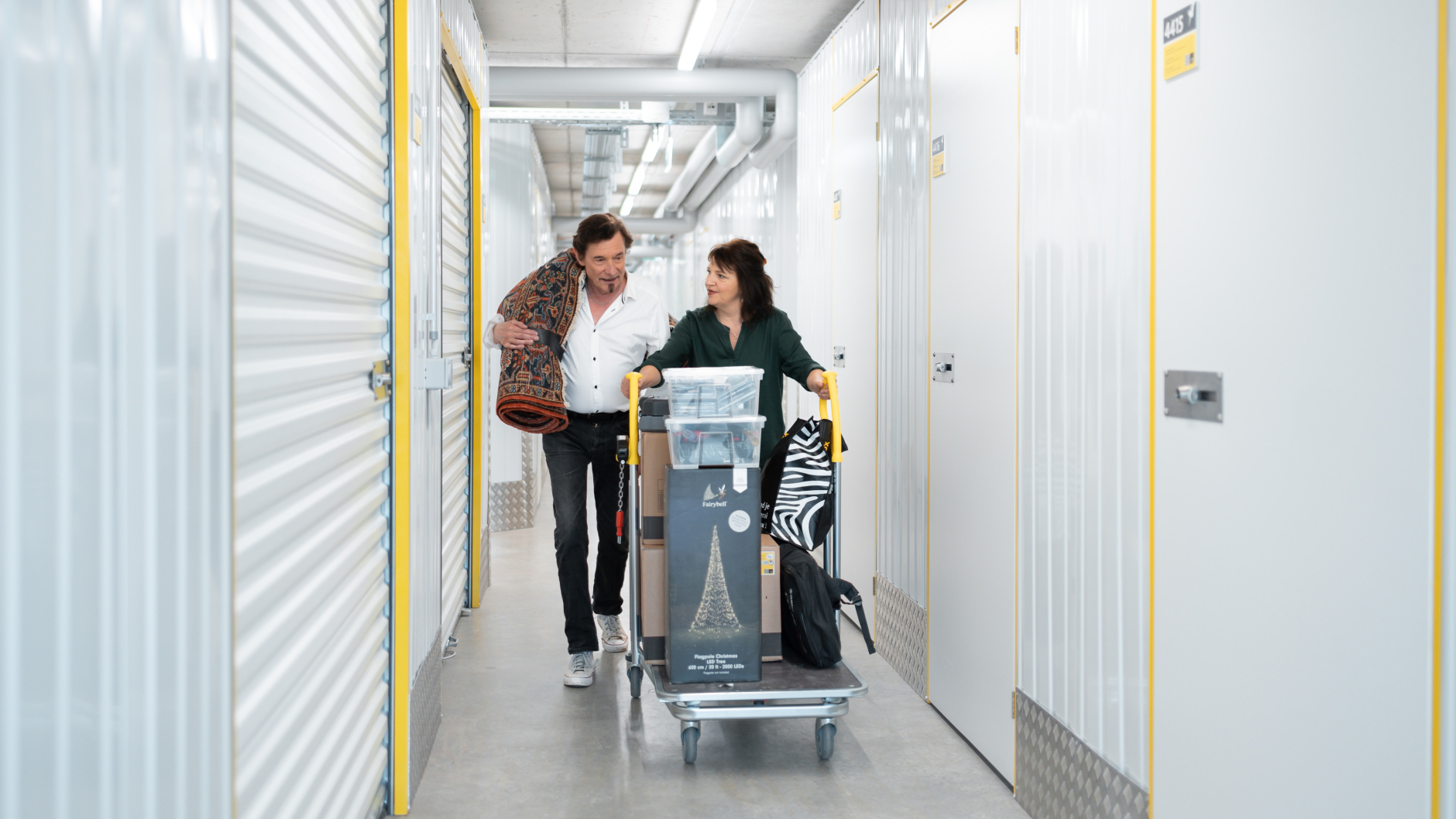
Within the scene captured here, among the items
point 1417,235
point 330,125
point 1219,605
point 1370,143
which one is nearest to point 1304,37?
point 1370,143

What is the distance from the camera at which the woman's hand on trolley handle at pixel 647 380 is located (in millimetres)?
3709

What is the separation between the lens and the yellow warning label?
2.20m

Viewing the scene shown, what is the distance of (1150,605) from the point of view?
2371 mm

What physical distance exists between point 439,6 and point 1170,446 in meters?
2.97

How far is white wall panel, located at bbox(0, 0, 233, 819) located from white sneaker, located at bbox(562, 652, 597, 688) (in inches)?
104

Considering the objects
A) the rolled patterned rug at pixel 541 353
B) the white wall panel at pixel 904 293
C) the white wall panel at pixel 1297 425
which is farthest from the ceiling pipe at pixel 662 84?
the white wall panel at pixel 1297 425

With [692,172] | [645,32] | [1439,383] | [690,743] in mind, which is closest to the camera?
[1439,383]

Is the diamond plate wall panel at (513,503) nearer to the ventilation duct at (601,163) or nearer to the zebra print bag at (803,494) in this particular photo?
the ventilation duct at (601,163)

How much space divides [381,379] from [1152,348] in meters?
1.91

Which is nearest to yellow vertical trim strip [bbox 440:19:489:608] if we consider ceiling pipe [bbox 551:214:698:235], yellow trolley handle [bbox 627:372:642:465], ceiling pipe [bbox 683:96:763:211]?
ceiling pipe [bbox 683:96:763:211]

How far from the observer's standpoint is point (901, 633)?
4.36m

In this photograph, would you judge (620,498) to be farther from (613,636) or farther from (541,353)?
(613,636)

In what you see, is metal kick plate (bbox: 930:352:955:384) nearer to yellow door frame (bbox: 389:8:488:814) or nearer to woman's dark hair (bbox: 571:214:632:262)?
woman's dark hair (bbox: 571:214:632:262)

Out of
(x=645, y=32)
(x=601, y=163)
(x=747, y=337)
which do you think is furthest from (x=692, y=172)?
(x=747, y=337)
